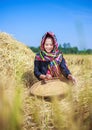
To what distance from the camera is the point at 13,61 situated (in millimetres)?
6555

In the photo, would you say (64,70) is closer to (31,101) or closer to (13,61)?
(13,61)

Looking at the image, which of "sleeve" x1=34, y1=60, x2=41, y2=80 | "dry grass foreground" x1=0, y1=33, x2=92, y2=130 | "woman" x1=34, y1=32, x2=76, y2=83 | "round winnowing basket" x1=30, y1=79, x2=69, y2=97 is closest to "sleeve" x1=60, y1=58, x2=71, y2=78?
"woman" x1=34, y1=32, x2=76, y2=83

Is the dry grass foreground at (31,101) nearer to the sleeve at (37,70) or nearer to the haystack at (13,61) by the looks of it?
the haystack at (13,61)

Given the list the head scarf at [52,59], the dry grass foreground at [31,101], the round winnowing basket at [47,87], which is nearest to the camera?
the dry grass foreground at [31,101]

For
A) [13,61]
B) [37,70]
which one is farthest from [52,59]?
[13,61]

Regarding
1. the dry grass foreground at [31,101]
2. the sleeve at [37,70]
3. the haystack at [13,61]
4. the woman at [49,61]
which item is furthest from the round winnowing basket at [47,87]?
the haystack at [13,61]

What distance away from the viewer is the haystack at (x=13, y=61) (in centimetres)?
617

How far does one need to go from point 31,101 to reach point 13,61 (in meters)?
3.78

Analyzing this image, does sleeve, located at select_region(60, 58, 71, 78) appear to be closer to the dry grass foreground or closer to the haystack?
the dry grass foreground

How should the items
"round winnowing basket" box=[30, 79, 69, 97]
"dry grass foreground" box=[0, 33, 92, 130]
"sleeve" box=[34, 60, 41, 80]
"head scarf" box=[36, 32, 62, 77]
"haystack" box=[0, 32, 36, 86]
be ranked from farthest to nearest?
"haystack" box=[0, 32, 36, 86] < "head scarf" box=[36, 32, 62, 77] < "sleeve" box=[34, 60, 41, 80] < "round winnowing basket" box=[30, 79, 69, 97] < "dry grass foreground" box=[0, 33, 92, 130]

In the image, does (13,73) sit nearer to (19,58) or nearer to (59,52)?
(19,58)

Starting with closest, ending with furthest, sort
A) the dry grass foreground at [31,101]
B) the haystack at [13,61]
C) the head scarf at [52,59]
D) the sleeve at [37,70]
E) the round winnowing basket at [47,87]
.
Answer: the dry grass foreground at [31,101] → the round winnowing basket at [47,87] → the sleeve at [37,70] → the head scarf at [52,59] → the haystack at [13,61]

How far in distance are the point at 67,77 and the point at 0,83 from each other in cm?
464

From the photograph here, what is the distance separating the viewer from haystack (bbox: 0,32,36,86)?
6.17 meters
